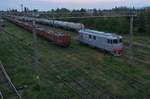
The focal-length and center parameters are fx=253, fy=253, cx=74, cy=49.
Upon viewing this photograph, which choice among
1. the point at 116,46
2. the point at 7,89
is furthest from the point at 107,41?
the point at 7,89

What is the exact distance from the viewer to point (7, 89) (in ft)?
61.2

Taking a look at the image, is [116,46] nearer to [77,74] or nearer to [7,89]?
[77,74]

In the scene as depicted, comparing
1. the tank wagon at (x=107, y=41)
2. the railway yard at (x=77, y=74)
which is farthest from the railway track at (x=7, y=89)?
the tank wagon at (x=107, y=41)

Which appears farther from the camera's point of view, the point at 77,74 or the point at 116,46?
the point at 116,46

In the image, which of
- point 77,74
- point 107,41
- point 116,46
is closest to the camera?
point 77,74

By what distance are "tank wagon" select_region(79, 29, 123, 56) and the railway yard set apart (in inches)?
28.4

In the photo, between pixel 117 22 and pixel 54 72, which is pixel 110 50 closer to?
pixel 54 72

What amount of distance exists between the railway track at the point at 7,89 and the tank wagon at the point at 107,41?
42.0 feet

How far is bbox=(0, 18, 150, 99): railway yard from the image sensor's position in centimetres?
1764

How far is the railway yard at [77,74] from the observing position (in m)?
17.6

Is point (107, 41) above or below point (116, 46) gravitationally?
above

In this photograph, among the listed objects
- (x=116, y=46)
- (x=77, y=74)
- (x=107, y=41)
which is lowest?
(x=77, y=74)

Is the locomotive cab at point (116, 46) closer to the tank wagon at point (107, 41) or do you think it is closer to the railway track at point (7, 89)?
the tank wagon at point (107, 41)

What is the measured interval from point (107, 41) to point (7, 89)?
14962 millimetres
